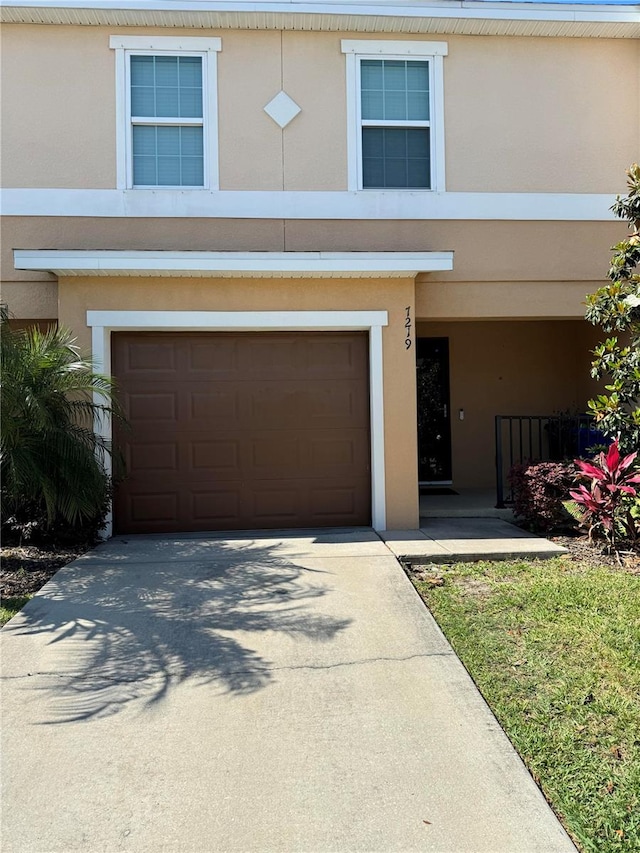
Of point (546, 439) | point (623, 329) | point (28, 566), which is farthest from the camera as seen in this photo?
point (546, 439)

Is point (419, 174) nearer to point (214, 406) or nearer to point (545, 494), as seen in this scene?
point (214, 406)

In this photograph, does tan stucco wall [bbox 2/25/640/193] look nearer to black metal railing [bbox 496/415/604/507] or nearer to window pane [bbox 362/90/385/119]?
window pane [bbox 362/90/385/119]

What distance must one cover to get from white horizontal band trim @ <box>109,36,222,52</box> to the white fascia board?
0.23 meters

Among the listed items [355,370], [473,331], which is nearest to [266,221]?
[355,370]

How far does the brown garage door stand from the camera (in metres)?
8.23

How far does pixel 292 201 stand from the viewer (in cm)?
837

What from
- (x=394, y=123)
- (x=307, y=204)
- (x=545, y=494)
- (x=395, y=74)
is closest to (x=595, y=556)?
(x=545, y=494)

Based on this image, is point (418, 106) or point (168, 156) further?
point (418, 106)

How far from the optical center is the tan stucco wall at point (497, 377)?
1151 centimetres

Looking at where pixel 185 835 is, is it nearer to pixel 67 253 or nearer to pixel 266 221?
pixel 67 253

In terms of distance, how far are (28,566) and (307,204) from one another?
17.6ft

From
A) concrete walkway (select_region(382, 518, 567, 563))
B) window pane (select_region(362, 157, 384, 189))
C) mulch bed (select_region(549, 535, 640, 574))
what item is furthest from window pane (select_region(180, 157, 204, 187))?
mulch bed (select_region(549, 535, 640, 574))

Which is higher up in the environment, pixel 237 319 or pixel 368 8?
pixel 368 8

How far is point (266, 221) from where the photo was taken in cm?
835
